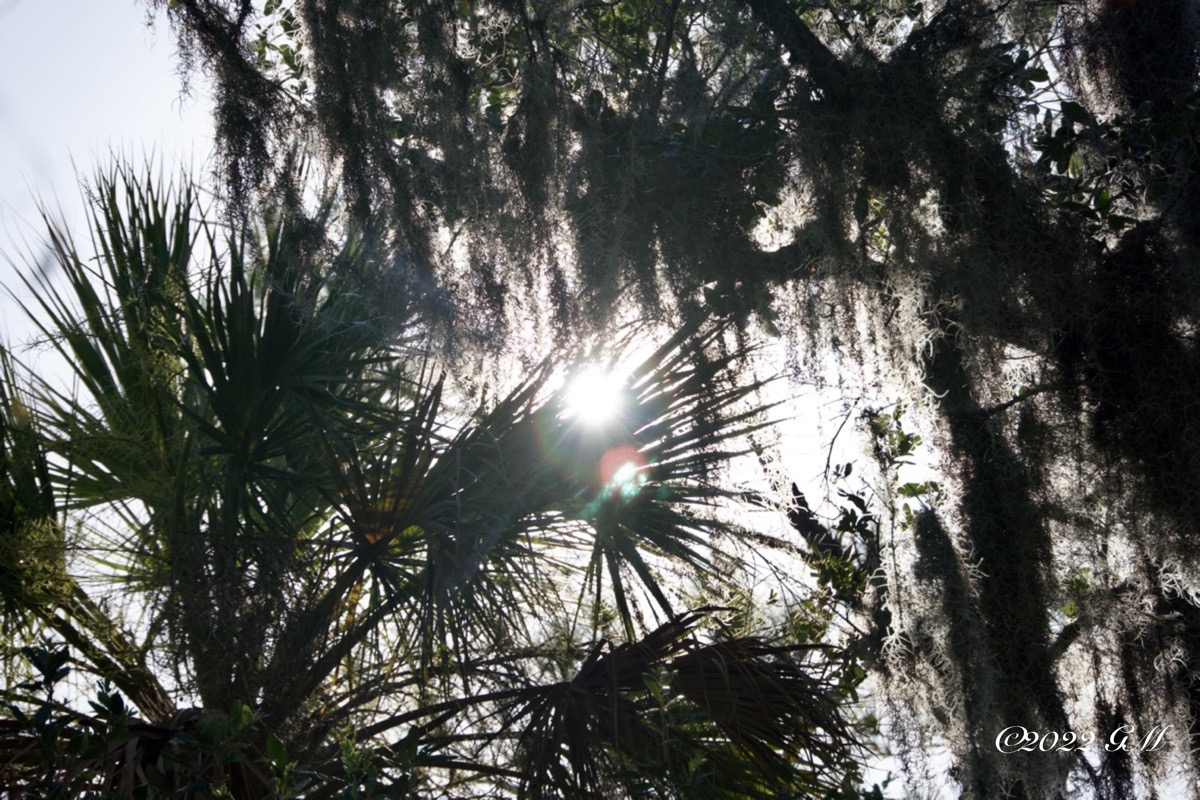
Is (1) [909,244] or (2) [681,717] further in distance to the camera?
(2) [681,717]

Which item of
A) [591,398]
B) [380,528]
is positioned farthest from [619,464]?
[380,528]

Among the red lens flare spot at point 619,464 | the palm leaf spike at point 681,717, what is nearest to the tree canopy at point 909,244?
the palm leaf spike at point 681,717

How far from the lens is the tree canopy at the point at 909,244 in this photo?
2.52 m

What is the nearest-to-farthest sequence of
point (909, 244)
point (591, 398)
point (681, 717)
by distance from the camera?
point (909, 244) < point (681, 717) < point (591, 398)

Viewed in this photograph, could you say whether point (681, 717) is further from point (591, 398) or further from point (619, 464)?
point (591, 398)

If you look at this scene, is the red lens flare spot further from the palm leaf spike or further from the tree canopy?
the palm leaf spike

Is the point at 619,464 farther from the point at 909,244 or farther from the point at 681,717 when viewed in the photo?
the point at 909,244

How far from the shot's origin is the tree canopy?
2.52 meters

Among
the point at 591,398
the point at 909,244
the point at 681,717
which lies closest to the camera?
the point at 909,244

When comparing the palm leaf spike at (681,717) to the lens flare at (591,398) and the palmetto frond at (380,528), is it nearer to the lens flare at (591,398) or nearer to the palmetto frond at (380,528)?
the palmetto frond at (380,528)

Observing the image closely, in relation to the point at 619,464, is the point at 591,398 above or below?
above

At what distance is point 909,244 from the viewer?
8.72ft

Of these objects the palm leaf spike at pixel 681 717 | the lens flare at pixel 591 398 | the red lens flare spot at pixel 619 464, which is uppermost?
the lens flare at pixel 591 398

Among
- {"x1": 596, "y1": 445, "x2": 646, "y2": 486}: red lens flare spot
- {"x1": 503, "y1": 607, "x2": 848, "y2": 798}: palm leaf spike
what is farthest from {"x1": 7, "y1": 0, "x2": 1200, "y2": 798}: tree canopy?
{"x1": 596, "y1": 445, "x2": 646, "y2": 486}: red lens flare spot
